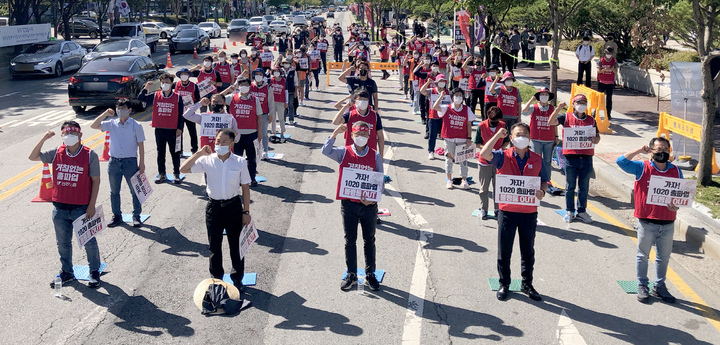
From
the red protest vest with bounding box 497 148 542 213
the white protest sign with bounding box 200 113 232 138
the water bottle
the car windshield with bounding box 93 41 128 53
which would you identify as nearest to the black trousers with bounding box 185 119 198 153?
the white protest sign with bounding box 200 113 232 138

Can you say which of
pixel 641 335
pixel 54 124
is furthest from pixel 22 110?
pixel 641 335

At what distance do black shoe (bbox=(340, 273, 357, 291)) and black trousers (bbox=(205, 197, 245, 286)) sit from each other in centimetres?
108

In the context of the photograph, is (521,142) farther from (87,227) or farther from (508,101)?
(508,101)

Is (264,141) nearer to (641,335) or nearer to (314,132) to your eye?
(314,132)

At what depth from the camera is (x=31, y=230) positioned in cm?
932

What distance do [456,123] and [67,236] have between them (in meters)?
6.17

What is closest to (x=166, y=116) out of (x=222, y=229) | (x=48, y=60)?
(x=222, y=229)

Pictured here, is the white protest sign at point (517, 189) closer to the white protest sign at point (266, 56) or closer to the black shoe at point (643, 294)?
the black shoe at point (643, 294)

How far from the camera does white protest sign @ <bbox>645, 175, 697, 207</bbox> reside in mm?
6859

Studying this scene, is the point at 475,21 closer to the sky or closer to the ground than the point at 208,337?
closer to the sky

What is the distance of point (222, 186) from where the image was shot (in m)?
6.73

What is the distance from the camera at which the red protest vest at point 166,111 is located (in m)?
11.5

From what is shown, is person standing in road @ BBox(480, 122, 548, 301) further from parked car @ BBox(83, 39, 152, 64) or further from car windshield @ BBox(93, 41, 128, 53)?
car windshield @ BBox(93, 41, 128, 53)

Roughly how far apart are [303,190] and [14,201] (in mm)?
4551
